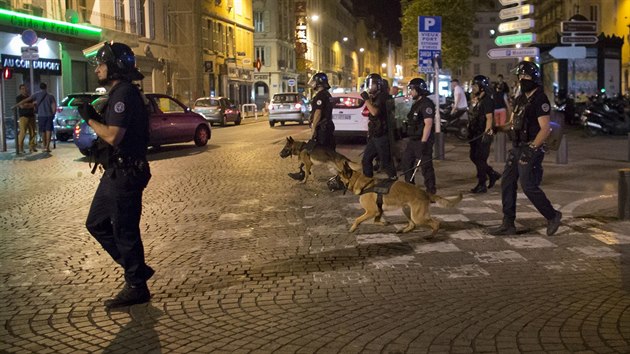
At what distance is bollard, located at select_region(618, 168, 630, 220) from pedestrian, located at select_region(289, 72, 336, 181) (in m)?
4.66

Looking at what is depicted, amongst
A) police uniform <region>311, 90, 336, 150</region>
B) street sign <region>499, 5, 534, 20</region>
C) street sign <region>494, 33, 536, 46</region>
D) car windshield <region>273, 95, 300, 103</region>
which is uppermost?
street sign <region>499, 5, 534, 20</region>

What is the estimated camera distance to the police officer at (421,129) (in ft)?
32.3

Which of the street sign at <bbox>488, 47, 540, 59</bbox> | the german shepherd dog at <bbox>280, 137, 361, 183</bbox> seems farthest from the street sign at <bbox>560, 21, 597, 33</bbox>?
the german shepherd dog at <bbox>280, 137, 361, 183</bbox>

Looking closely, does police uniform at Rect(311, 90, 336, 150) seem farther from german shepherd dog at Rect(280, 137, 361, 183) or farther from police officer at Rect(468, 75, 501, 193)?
police officer at Rect(468, 75, 501, 193)

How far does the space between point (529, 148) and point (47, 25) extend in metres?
24.5

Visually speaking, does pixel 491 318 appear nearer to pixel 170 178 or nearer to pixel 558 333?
pixel 558 333

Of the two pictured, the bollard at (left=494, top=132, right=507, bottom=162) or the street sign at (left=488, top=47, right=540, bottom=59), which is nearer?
the bollard at (left=494, top=132, right=507, bottom=162)

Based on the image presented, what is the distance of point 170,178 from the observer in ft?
43.7

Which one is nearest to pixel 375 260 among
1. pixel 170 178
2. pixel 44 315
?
pixel 44 315

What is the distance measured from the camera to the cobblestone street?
455cm

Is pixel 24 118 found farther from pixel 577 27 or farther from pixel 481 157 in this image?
pixel 577 27

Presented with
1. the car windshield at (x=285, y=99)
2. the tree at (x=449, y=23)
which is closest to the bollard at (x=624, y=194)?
the car windshield at (x=285, y=99)

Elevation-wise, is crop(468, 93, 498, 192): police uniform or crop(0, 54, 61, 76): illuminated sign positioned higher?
crop(0, 54, 61, 76): illuminated sign

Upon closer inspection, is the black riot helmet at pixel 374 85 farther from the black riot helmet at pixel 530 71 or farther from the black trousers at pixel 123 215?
the black trousers at pixel 123 215
